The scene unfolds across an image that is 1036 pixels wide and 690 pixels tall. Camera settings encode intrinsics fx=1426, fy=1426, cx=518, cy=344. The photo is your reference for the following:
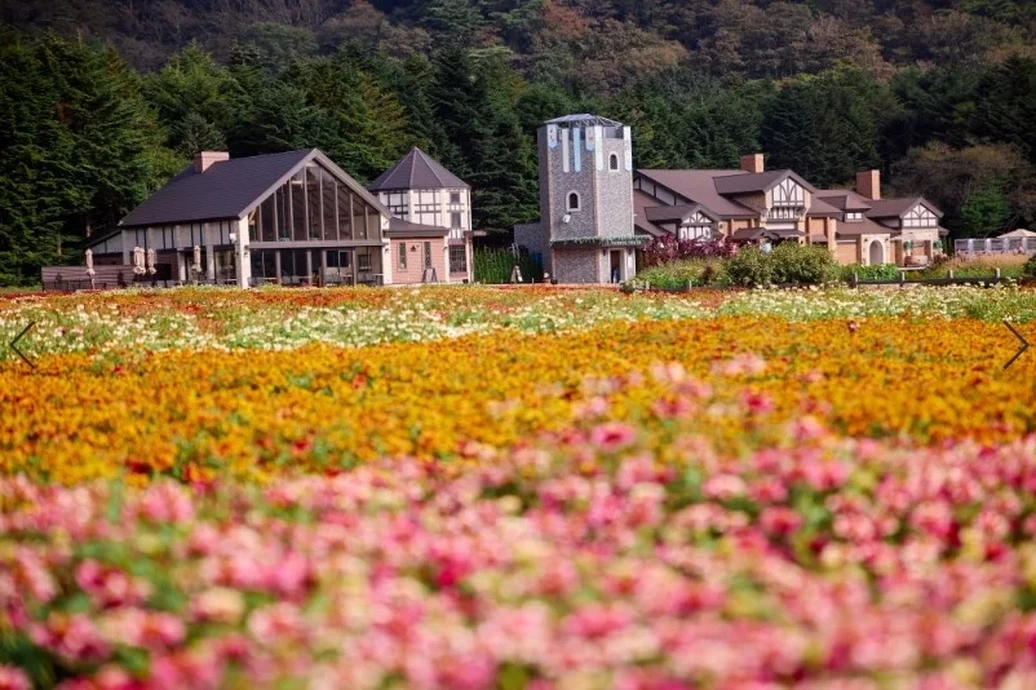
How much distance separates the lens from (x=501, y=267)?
57.0m

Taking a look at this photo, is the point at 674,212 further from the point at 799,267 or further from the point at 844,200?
the point at 799,267

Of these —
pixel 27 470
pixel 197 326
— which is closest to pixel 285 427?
pixel 27 470

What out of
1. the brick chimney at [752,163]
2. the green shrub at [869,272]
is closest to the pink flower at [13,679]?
the green shrub at [869,272]

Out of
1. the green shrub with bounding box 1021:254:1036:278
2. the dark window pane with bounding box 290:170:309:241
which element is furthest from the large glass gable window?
the green shrub with bounding box 1021:254:1036:278

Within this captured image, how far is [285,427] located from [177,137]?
5510 centimetres

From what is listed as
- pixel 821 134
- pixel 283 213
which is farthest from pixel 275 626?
pixel 821 134

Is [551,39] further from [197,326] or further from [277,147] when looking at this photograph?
[197,326]

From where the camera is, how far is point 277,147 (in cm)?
5834

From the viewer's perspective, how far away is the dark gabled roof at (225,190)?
45.1 meters

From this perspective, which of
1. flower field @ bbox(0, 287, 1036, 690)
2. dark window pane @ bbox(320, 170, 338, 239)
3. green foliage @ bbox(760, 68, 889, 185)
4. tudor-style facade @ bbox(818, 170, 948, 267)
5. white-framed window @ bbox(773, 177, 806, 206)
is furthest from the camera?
green foliage @ bbox(760, 68, 889, 185)

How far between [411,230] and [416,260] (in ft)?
4.47

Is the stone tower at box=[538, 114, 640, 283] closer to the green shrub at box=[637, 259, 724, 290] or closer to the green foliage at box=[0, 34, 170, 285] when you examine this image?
the green foliage at box=[0, 34, 170, 285]

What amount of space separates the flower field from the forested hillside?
1713 inches

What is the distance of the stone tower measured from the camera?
174 feet
